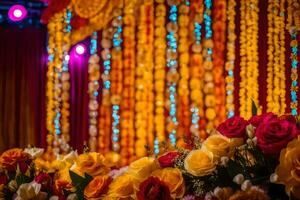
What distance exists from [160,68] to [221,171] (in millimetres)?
4450

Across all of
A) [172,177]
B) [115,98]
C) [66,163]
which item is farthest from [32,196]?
[115,98]

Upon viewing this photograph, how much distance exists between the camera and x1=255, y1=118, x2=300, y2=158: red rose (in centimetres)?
93

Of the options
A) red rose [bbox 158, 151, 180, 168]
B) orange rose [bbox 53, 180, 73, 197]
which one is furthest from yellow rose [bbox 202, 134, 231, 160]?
orange rose [bbox 53, 180, 73, 197]

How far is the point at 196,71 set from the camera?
17.9 feet

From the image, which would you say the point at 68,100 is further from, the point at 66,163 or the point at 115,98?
the point at 66,163

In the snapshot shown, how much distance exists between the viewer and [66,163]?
1.45m

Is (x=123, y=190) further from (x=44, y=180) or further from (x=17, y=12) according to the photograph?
(x=17, y=12)

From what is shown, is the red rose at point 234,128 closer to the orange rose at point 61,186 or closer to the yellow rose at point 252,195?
the yellow rose at point 252,195

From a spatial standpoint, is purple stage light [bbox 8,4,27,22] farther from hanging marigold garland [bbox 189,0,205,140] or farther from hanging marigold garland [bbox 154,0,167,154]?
hanging marigold garland [bbox 189,0,205,140]

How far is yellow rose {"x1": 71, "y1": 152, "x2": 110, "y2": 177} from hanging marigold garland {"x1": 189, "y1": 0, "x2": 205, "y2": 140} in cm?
415

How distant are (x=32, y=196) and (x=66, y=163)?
0.15 metres

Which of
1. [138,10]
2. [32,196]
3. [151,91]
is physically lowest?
[32,196]

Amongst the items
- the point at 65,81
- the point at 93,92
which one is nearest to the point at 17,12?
the point at 65,81

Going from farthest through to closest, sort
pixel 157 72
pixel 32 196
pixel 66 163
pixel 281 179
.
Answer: pixel 157 72, pixel 66 163, pixel 32 196, pixel 281 179
